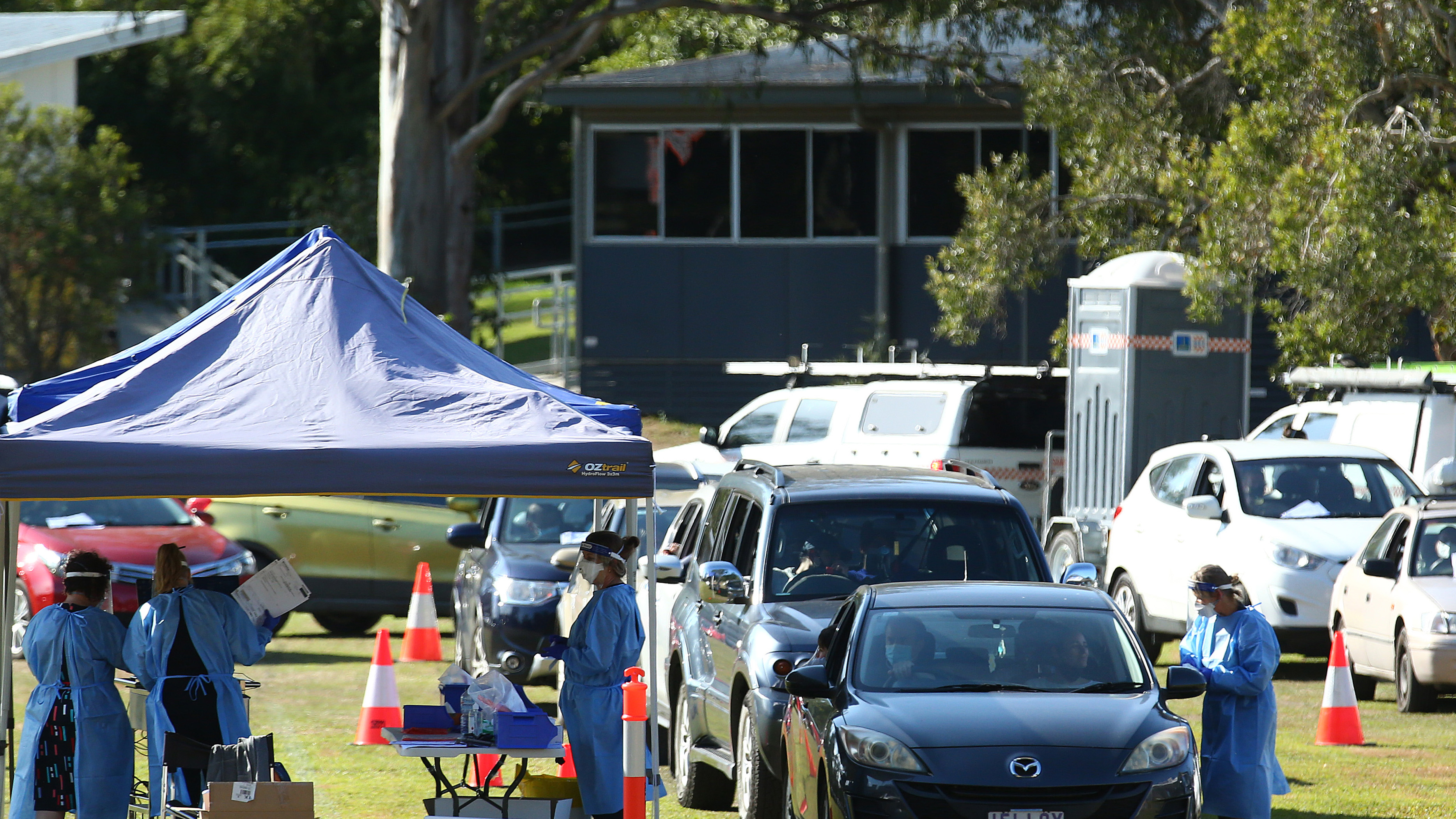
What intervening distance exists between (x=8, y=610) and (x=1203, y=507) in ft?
30.2

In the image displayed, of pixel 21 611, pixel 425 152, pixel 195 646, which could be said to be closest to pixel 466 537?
pixel 21 611

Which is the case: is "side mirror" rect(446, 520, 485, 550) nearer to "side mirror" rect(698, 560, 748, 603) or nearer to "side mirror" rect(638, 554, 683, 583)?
"side mirror" rect(638, 554, 683, 583)

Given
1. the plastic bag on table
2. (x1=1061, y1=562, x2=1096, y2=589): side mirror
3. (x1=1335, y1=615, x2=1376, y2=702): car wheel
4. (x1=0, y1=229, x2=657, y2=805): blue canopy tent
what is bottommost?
(x1=1335, y1=615, x2=1376, y2=702): car wheel

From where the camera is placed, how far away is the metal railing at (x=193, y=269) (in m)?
33.7

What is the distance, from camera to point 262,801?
297 inches

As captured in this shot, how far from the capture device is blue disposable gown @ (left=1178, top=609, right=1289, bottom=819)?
845 cm

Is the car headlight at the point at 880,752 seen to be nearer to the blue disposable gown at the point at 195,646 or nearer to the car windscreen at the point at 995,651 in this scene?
the car windscreen at the point at 995,651

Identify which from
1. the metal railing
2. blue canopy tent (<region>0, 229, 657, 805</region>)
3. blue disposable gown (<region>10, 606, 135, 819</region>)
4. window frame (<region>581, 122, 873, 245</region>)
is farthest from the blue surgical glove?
the metal railing

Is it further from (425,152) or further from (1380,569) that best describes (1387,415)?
(425,152)

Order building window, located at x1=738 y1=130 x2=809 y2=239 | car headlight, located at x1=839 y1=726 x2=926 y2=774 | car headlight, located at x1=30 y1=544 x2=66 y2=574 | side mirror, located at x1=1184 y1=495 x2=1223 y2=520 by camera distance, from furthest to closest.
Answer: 1. building window, located at x1=738 y1=130 x2=809 y2=239
2. car headlight, located at x1=30 y1=544 x2=66 y2=574
3. side mirror, located at x1=1184 y1=495 x2=1223 y2=520
4. car headlight, located at x1=839 y1=726 x2=926 y2=774

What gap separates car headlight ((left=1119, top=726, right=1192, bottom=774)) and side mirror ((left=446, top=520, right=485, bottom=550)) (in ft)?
26.5

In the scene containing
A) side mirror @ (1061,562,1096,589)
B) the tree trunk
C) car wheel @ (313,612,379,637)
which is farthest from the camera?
the tree trunk

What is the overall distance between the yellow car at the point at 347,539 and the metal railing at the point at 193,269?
1482cm

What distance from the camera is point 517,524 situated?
15.1 meters
